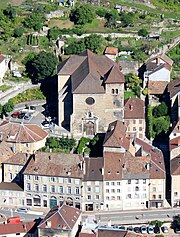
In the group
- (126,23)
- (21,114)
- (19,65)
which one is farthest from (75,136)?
(126,23)

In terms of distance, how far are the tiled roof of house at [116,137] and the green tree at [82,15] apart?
98.4 feet

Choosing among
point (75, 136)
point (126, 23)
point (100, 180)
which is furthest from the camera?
point (126, 23)

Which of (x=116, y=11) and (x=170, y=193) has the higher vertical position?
(x=116, y=11)

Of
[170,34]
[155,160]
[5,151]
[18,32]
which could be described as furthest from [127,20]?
[5,151]

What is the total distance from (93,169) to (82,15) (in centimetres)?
4023

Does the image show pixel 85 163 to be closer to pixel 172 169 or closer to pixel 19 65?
pixel 172 169

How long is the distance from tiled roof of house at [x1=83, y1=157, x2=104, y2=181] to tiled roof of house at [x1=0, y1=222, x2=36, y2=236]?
9741 mm

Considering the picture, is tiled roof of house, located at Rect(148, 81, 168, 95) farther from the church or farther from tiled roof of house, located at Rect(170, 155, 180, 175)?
tiled roof of house, located at Rect(170, 155, 180, 175)

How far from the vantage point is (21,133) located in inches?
4407

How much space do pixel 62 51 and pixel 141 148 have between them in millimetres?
27924

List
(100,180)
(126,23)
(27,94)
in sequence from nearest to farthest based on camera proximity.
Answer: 1. (100,180)
2. (27,94)
3. (126,23)

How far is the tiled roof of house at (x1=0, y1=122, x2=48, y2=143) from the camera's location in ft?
366

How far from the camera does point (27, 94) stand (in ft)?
409

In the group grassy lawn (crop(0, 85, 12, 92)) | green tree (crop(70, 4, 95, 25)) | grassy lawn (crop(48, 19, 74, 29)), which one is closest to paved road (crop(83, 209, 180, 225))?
grassy lawn (crop(0, 85, 12, 92))
